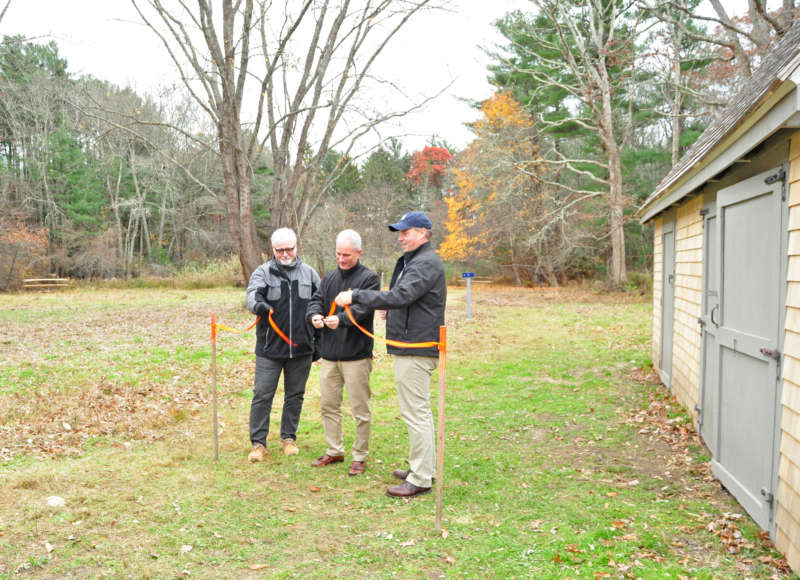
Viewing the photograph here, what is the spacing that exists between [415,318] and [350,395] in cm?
104

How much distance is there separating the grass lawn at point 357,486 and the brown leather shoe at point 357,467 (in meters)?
0.07

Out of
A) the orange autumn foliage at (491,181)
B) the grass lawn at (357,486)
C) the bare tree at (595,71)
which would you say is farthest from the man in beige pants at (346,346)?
the orange autumn foliage at (491,181)

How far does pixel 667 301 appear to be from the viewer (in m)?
8.39

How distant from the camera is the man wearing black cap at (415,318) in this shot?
421 cm

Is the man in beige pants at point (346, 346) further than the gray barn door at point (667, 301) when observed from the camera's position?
No

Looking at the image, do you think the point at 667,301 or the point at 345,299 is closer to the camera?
the point at 345,299

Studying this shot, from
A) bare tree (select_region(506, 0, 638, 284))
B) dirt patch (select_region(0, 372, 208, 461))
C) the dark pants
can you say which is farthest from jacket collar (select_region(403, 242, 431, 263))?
bare tree (select_region(506, 0, 638, 284))

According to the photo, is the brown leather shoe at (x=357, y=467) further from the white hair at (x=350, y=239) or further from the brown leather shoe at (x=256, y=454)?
the white hair at (x=350, y=239)

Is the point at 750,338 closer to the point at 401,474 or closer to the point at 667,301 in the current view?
the point at 401,474

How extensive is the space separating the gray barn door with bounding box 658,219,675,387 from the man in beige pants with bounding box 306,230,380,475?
4909 mm

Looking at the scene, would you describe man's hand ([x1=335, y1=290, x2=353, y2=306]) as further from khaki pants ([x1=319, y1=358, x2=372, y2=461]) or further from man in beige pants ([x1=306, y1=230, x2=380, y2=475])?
khaki pants ([x1=319, y1=358, x2=372, y2=461])

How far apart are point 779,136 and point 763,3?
11.6 metres

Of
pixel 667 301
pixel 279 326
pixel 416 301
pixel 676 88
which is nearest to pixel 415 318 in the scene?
pixel 416 301

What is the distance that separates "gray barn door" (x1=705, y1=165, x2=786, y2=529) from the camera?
3686 millimetres
